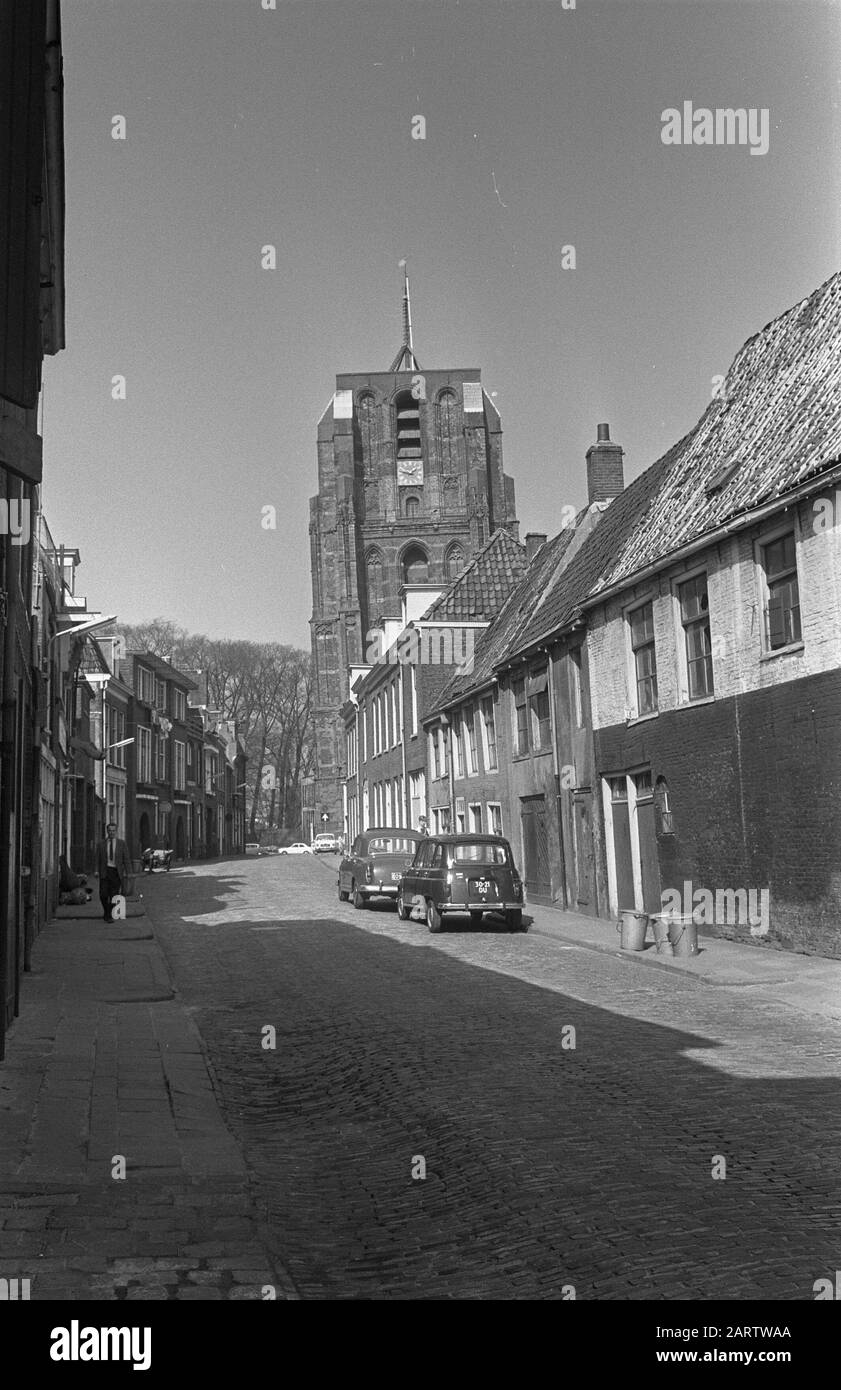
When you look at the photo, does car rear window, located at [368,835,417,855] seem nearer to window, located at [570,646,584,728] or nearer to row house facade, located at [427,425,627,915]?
row house facade, located at [427,425,627,915]

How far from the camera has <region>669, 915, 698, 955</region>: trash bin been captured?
51.6ft

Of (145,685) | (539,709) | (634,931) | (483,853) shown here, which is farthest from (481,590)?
(634,931)

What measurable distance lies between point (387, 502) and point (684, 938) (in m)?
70.5

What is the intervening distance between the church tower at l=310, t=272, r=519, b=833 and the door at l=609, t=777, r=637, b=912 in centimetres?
5637

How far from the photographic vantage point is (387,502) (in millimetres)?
84062

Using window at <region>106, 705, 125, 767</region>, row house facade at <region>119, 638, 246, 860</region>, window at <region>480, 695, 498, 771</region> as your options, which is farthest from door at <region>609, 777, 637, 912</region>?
row house facade at <region>119, 638, 246, 860</region>

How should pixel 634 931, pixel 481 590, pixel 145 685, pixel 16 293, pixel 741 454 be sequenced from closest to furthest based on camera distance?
1. pixel 16 293
2. pixel 634 931
3. pixel 741 454
4. pixel 481 590
5. pixel 145 685

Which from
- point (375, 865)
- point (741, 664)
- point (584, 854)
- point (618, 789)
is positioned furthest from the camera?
point (375, 865)

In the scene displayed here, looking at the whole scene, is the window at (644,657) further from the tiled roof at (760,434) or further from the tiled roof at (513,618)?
the tiled roof at (513,618)

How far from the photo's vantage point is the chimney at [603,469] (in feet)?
102

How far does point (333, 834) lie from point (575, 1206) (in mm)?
67941

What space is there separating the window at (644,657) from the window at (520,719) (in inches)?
284

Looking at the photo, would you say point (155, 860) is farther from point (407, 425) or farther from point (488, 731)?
point (407, 425)

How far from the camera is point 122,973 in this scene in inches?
598
